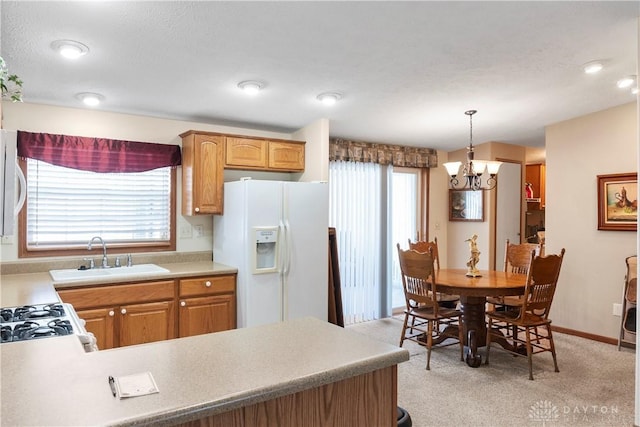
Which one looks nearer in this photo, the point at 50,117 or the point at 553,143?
the point at 50,117

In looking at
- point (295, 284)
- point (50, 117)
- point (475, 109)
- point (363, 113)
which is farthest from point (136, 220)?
point (475, 109)

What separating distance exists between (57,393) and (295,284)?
2.80 metres

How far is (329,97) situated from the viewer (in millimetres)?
3418

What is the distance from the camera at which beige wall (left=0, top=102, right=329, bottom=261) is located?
3.26 m

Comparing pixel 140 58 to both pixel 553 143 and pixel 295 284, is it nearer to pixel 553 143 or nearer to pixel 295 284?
pixel 295 284

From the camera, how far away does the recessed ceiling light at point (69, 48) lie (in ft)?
7.57

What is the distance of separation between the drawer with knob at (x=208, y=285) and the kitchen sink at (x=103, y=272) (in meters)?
0.21

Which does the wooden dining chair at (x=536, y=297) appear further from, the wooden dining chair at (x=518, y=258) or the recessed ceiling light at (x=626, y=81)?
the recessed ceiling light at (x=626, y=81)

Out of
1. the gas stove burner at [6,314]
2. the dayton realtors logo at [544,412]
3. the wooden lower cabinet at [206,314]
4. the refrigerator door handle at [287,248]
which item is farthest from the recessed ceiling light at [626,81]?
the gas stove burner at [6,314]

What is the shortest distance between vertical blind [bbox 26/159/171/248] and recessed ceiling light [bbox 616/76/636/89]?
4.03 m

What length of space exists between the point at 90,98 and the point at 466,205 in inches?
182

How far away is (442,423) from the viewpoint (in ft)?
8.45

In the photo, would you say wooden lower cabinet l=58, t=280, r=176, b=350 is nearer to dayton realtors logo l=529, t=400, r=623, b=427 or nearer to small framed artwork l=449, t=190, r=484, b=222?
dayton realtors logo l=529, t=400, r=623, b=427

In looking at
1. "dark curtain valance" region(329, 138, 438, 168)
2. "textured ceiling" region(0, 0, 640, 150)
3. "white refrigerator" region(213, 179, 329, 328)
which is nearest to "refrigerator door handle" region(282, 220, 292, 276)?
"white refrigerator" region(213, 179, 329, 328)
